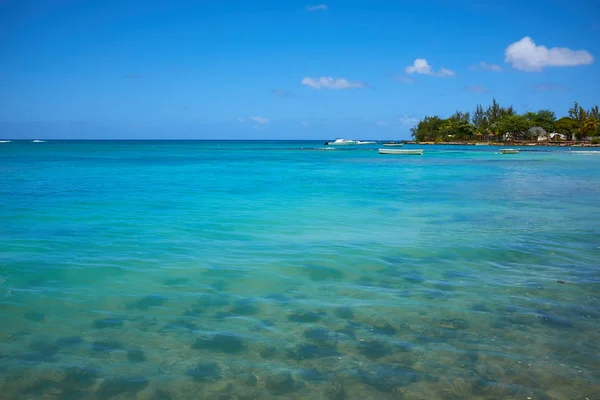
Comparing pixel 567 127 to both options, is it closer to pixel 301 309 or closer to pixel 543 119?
pixel 543 119

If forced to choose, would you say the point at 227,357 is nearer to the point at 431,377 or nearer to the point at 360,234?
the point at 431,377

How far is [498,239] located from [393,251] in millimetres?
2562

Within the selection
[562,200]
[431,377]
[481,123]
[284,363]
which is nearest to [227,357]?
[284,363]

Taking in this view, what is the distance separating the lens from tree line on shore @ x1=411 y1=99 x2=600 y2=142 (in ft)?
325

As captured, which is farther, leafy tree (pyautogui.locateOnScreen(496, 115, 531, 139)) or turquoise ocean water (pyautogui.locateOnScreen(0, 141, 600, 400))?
leafy tree (pyautogui.locateOnScreen(496, 115, 531, 139))

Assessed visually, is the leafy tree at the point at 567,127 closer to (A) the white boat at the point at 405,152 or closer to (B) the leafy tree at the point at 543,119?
(B) the leafy tree at the point at 543,119

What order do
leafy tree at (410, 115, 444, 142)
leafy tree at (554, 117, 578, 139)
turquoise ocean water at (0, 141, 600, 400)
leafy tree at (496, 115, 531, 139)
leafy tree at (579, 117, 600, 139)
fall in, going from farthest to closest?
leafy tree at (410, 115, 444, 142) < leafy tree at (496, 115, 531, 139) < leafy tree at (554, 117, 578, 139) < leafy tree at (579, 117, 600, 139) < turquoise ocean water at (0, 141, 600, 400)

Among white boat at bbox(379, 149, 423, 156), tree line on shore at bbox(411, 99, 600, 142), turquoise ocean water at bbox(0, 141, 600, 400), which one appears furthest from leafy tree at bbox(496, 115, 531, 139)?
turquoise ocean water at bbox(0, 141, 600, 400)

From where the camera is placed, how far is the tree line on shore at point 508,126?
99.1 meters

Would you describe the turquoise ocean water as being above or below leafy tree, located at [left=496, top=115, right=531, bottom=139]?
below

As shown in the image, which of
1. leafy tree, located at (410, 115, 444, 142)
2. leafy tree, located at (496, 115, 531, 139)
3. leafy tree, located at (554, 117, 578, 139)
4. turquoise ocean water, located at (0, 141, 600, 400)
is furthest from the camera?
leafy tree, located at (410, 115, 444, 142)

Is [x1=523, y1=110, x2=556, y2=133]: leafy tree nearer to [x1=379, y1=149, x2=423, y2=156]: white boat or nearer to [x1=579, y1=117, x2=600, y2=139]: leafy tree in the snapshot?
[x1=579, y1=117, x2=600, y2=139]: leafy tree

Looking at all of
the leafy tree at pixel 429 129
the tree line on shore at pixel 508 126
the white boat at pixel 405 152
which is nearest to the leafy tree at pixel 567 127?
the tree line on shore at pixel 508 126

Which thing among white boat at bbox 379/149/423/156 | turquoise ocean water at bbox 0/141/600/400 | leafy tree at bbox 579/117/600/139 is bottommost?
turquoise ocean water at bbox 0/141/600/400
